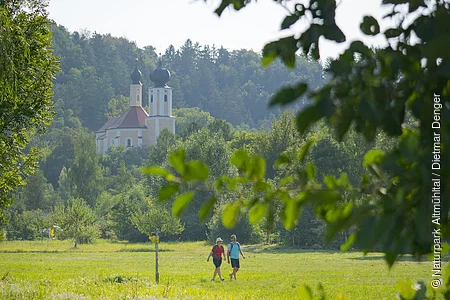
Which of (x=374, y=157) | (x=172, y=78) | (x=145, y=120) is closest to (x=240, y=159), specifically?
(x=374, y=157)

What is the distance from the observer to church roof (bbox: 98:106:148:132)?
111188mm

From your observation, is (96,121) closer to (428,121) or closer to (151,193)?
(151,193)

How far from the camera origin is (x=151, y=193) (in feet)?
199

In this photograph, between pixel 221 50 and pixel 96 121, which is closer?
pixel 96 121

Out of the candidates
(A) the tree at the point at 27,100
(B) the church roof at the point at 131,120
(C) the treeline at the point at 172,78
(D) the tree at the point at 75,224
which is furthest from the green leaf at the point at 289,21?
(C) the treeline at the point at 172,78

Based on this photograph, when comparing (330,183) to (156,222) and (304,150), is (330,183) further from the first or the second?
(156,222)

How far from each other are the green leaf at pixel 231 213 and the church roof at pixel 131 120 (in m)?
109

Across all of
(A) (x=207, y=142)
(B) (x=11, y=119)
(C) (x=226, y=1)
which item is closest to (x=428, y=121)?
(C) (x=226, y=1)

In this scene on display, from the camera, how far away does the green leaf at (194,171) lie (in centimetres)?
155

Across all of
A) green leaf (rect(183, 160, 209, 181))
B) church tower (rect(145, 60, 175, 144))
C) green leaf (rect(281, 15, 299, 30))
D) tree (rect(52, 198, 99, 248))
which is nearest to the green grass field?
green leaf (rect(281, 15, 299, 30))

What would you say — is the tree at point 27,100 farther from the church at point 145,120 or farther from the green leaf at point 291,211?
the church at point 145,120

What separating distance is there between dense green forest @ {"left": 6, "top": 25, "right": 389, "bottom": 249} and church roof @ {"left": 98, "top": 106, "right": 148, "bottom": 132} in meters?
6.26

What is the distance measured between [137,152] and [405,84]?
333ft

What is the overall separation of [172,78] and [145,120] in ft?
158
